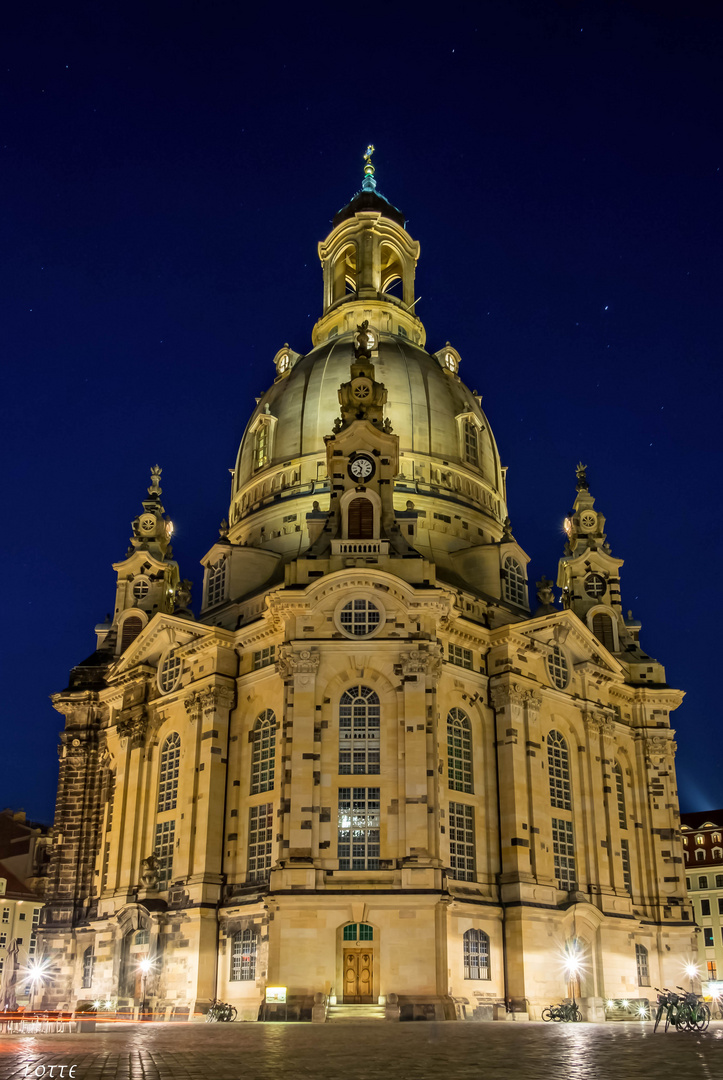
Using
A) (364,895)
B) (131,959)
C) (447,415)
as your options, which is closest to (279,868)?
(364,895)

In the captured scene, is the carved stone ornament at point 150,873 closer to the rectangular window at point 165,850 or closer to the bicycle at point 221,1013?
the rectangular window at point 165,850

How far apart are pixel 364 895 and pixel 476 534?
30329mm

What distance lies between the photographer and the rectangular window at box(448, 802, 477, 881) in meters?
56.2

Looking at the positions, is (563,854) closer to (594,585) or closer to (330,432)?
(594,585)

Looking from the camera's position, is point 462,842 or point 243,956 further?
point 462,842

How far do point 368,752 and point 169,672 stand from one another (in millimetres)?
17378

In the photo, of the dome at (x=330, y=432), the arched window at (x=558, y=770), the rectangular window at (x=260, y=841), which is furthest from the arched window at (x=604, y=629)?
the rectangular window at (x=260, y=841)

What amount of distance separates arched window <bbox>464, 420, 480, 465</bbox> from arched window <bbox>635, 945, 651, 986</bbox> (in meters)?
34.5

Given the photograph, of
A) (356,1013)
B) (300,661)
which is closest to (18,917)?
(300,661)

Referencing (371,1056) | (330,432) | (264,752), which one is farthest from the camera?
(330,432)

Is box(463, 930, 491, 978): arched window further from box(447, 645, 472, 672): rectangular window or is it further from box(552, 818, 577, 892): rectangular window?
box(447, 645, 472, 672): rectangular window

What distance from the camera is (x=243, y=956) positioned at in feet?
181

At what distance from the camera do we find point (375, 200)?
9562 cm

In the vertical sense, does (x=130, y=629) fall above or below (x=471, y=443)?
below
